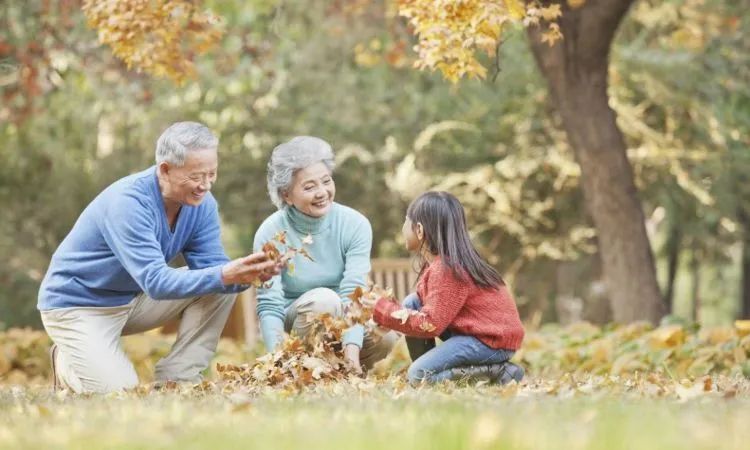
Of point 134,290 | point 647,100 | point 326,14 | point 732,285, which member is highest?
point 326,14

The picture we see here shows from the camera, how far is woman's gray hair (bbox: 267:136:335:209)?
6.45m

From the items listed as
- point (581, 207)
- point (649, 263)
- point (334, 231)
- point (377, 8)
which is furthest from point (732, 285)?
point (334, 231)

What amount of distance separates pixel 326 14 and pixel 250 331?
4095mm

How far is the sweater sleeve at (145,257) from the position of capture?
5848 millimetres

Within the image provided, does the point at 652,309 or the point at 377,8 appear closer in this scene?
the point at 652,309

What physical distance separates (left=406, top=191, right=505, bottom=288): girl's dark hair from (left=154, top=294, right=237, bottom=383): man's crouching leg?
113cm

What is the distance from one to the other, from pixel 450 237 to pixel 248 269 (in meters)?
1.10

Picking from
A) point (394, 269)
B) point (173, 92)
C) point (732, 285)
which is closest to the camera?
point (394, 269)

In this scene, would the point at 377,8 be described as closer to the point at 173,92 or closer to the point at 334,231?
the point at 173,92

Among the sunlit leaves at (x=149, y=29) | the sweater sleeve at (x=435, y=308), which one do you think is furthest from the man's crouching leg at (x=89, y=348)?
the sunlit leaves at (x=149, y=29)

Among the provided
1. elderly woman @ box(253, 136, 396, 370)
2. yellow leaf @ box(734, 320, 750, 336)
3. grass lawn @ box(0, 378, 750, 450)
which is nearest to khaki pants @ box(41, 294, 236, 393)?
elderly woman @ box(253, 136, 396, 370)

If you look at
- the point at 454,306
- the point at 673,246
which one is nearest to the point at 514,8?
the point at 454,306

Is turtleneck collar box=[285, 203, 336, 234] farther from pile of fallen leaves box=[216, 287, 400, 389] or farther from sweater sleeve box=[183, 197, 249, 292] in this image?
pile of fallen leaves box=[216, 287, 400, 389]

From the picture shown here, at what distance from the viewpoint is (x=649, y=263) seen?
11188 mm
